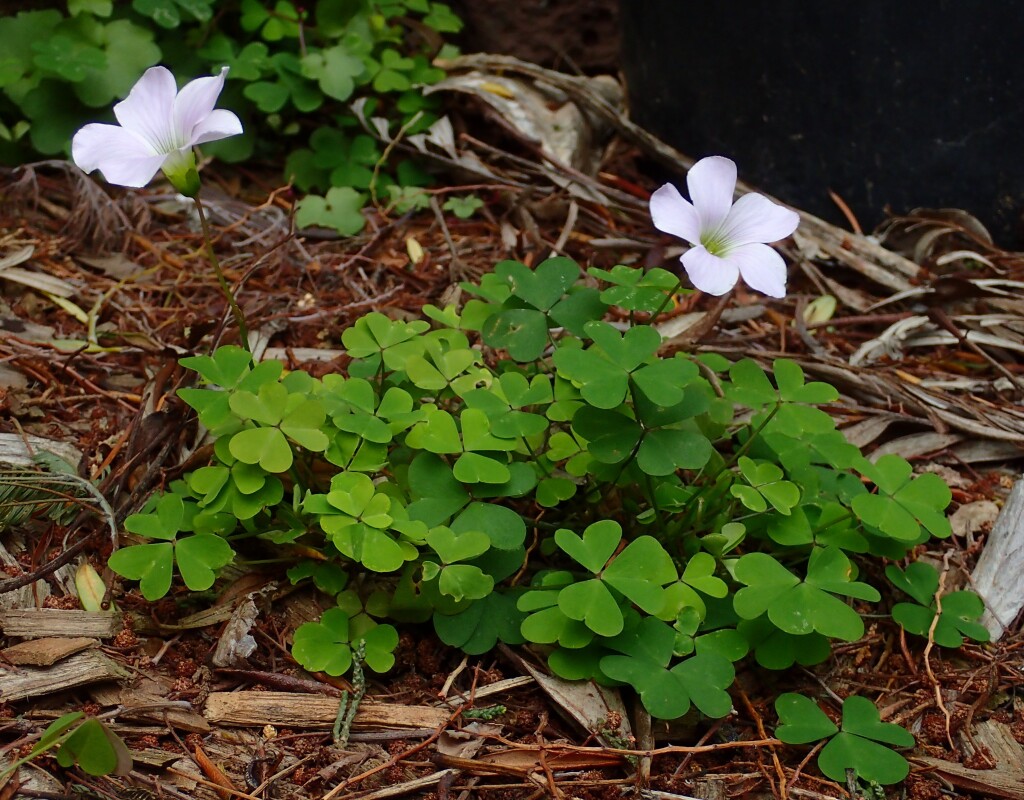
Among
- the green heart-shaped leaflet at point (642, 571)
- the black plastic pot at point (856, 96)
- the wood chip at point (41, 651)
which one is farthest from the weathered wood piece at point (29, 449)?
the black plastic pot at point (856, 96)

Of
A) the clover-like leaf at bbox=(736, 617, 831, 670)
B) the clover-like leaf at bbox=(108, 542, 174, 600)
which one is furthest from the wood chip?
the clover-like leaf at bbox=(736, 617, 831, 670)

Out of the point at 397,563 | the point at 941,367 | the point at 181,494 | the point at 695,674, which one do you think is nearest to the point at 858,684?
the point at 695,674

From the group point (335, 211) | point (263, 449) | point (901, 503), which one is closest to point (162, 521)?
point (263, 449)

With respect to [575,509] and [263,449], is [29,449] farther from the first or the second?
[575,509]

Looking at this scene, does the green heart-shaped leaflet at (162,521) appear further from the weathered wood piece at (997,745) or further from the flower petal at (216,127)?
the weathered wood piece at (997,745)

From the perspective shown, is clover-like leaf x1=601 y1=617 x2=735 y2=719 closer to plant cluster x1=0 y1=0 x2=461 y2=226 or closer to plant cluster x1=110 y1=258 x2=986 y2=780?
plant cluster x1=110 y1=258 x2=986 y2=780

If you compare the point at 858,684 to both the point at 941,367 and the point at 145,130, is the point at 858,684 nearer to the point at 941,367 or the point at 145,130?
the point at 941,367

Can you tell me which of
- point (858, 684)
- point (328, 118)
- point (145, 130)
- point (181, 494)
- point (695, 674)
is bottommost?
point (858, 684)
